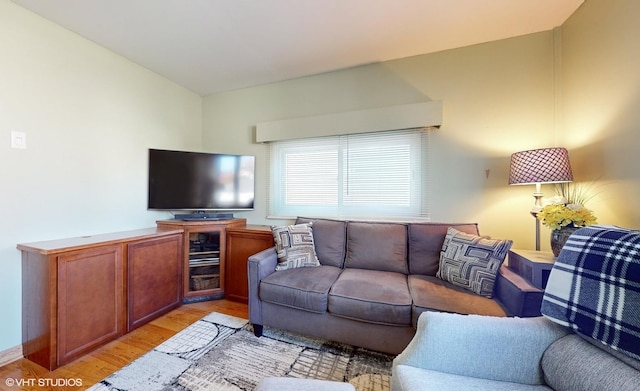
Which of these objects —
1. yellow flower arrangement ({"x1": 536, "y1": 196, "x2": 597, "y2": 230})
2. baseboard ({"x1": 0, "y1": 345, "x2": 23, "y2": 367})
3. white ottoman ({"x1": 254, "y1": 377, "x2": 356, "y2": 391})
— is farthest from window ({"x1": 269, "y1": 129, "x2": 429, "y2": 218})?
baseboard ({"x1": 0, "y1": 345, "x2": 23, "y2": 367})

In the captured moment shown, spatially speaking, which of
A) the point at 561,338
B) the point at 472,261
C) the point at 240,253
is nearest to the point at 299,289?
the point at 240,253

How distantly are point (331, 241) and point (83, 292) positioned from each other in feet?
6.07

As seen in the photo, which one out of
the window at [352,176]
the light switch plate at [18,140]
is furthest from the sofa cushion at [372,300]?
the light switch plate at [18,140]

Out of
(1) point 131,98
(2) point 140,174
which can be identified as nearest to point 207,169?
(2) point 140,174

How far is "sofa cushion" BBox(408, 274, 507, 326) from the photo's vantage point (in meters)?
1.41

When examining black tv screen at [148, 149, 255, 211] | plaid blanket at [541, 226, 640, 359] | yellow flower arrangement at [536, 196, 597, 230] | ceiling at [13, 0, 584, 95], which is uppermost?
ceiling at [13, 0, 584, 95]

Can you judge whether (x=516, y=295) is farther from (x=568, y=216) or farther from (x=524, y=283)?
(x=568, y=216)

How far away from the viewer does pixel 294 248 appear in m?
2.12

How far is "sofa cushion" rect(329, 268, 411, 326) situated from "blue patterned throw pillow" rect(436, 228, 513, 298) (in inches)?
13.7

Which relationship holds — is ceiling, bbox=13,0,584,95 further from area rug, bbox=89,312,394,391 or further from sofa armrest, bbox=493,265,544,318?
area rug, bbox=89,312,394,391

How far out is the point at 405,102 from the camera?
2.37m

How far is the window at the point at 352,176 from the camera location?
7.78ft

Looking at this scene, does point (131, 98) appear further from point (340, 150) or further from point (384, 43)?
point (384, 43)

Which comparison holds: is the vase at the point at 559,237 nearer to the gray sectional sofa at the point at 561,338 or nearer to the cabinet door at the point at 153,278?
the gray sectional sofa at the point at 561,338
